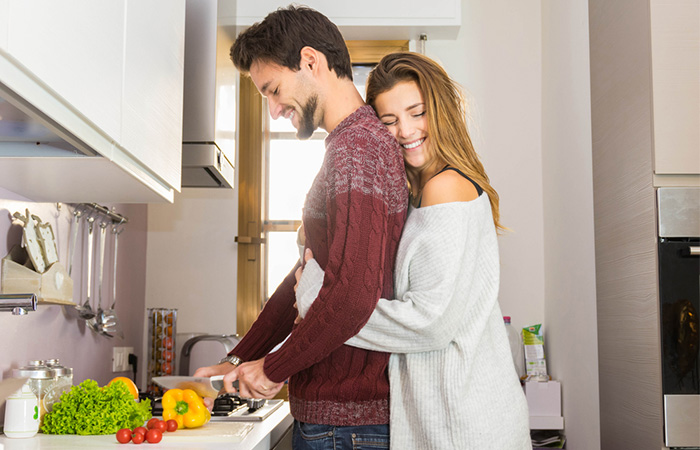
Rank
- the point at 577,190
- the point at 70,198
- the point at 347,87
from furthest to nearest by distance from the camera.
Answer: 1. the point at 577,190
2. the point at 70,198
3. the point at 347,87

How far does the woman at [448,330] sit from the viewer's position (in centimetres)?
123

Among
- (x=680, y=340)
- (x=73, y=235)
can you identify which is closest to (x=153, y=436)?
(x=73, y=235)

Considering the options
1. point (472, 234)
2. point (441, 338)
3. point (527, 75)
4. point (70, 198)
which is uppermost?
point (527, 75)

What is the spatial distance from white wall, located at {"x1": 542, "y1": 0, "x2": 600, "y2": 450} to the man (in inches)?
→ 50.2

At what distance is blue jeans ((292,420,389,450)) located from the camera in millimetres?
1259

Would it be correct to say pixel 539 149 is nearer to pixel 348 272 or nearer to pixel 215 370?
pixel 215 370

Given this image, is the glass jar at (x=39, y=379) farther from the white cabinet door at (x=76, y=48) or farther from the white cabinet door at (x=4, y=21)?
the white cabinet door at (x=4, y=21)

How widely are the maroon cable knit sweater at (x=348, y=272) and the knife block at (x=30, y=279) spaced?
2.74 ft

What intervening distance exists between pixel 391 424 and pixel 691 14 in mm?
1293

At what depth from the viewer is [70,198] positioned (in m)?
1.96

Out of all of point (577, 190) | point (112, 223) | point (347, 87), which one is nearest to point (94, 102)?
point (347, 87)

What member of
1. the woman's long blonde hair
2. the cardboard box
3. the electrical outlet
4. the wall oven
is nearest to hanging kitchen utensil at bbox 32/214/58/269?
the electrical outlet

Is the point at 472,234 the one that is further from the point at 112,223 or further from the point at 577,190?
the point at 112,223

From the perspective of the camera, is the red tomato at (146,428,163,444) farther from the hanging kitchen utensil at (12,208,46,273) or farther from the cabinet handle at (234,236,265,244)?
the cabinet handle at (234,236,265,244)
